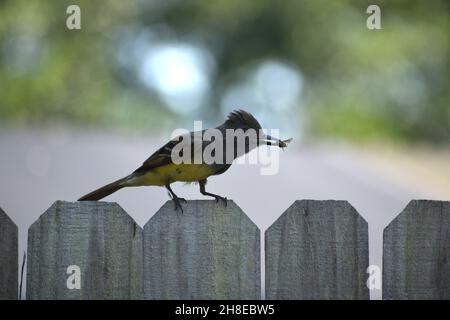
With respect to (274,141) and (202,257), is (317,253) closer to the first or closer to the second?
(202,257)

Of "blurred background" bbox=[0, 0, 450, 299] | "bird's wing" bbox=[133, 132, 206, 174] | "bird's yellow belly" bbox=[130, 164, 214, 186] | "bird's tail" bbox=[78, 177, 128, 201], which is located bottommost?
"bird's tail" bbox=[78, 177, 128, 201]

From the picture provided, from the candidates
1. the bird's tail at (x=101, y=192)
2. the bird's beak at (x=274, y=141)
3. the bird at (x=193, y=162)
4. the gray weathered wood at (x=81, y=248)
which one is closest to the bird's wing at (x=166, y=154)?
the bird at (x=193, y=162)

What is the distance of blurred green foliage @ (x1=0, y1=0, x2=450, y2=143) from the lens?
17.9m

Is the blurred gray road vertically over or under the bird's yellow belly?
over

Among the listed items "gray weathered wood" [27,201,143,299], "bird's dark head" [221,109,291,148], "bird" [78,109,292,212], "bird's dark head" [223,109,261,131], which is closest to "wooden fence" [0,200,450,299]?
"gray weathered wood" [27,201,143,299]

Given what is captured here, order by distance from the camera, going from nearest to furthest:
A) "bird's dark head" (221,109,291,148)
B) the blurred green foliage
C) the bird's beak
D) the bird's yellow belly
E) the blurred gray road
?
the bird's beak → the bird's yellow belly → "bird's dark head" (221,109,291,148) → the blurred gray road → the blurred green foliage

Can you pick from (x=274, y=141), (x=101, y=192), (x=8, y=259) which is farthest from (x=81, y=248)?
(x=274, y=141)

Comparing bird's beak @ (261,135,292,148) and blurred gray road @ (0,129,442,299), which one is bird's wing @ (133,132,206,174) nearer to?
bird's beak @ (261,135,292,148)

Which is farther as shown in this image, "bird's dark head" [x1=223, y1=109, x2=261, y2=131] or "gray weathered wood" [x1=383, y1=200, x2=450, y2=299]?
"bird's dark head" [x1=223, y1=109, x2=261, y2=131]

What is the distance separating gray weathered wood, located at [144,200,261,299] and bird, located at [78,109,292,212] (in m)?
1.08

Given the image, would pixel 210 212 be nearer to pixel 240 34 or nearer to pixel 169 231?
pixel 169 231

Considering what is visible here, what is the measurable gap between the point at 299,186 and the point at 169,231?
5.41 metres

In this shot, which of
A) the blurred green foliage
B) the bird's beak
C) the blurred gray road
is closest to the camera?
the bird's beak

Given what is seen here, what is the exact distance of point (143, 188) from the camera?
8852 mm
